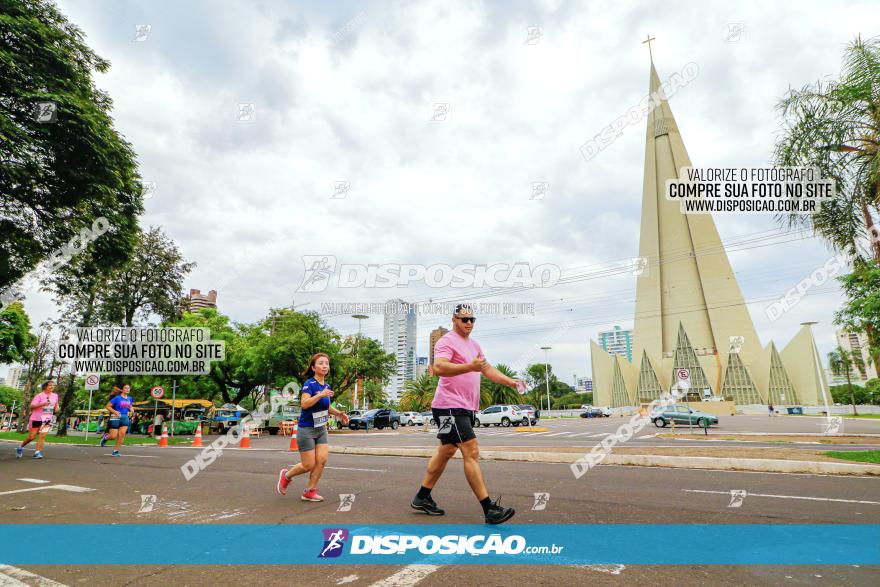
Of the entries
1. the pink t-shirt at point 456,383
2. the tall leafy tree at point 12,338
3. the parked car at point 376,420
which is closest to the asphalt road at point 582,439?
the parked car at point 376,420

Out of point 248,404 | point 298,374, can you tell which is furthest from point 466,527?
point 248,404

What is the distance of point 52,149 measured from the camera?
11.8 m

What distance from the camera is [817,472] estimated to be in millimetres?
7914

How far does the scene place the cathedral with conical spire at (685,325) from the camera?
70.0 m

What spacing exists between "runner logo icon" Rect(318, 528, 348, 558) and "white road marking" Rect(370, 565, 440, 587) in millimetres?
677

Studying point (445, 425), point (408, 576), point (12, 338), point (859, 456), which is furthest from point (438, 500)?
point (12, 338)

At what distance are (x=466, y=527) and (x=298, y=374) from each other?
32.3 meters

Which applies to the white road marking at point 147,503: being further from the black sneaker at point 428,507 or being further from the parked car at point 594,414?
the parked car at point 594,414

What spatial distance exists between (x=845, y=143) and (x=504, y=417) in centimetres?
2694

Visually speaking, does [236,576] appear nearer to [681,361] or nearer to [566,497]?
[566,497]

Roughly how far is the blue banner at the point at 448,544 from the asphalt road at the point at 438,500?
0.14 m

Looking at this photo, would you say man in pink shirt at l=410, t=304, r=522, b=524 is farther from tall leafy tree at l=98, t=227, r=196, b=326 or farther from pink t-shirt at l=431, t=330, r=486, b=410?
tall leafy tree at l=98, t=227, r=196, b=326

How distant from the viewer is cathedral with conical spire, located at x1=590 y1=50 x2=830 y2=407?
70.0 metres

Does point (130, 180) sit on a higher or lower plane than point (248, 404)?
higher
